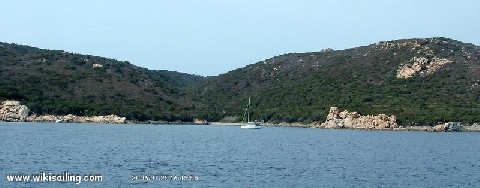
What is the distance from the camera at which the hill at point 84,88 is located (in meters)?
114

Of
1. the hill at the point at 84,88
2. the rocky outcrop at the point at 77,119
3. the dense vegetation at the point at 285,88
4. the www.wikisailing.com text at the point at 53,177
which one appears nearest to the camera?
the www.wikisailing.com text at the point at 53,177

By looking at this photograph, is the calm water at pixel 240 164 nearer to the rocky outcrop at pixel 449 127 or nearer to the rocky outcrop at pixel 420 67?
the rocky outcrop at pixel 449 127

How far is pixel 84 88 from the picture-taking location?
128 meters

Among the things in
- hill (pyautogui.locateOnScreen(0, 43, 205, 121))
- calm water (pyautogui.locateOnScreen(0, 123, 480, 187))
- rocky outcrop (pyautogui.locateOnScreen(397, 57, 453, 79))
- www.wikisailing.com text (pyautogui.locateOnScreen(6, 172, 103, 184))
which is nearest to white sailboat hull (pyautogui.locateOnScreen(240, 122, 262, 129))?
hill (pyautogui.locateOnScreen(0, 43, 205, 121))

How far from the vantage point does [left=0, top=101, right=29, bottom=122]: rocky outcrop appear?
10477 cm

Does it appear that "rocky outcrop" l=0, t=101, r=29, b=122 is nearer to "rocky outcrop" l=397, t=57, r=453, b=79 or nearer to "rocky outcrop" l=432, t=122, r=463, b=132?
"rocky outcrop" l=432, t=122, r=463, b=132

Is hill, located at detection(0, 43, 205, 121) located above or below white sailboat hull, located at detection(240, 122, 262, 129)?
above

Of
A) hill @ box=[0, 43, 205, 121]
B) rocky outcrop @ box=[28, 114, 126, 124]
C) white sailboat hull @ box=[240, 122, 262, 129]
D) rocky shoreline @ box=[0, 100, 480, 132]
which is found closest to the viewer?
rocky shoreline @ box=[0, 100, 480, 132]

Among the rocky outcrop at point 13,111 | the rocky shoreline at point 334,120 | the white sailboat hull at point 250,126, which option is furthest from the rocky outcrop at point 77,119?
the white sailboat hull at point 250,126

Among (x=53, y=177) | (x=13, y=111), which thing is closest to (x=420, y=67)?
(x=13, y=111)

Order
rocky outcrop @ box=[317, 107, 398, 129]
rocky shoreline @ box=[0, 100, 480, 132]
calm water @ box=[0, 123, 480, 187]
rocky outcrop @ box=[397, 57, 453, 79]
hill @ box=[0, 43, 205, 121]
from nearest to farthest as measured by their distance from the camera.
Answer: calm water @ box=[0, 123, 480, 187]
rocky shoreline @ box=[0, 100, 480, 132]
hill @ box=[0, 43, 205, 121]
rocky outcrop @ box=[317, 107, 398, 129]
rocky outcrop @ box=[397, 57, 453, 79]

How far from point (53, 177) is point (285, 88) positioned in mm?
115573

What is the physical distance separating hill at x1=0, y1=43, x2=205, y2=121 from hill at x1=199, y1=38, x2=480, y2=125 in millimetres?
11560

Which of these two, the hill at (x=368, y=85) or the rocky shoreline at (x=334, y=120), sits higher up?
the hill at (x=368, y=85)
